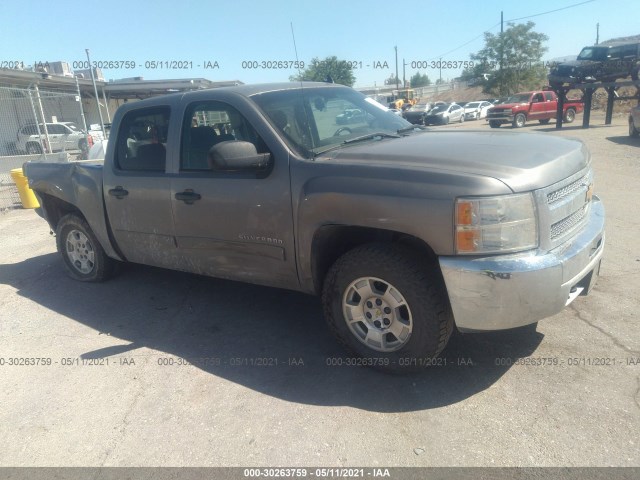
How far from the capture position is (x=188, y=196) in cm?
394

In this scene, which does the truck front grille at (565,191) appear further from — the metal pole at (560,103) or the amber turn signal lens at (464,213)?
the metal pole at (560,103)

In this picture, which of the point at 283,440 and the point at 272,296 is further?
the point at 272,296

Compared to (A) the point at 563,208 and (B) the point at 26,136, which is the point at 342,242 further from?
(B) the point at 26,136

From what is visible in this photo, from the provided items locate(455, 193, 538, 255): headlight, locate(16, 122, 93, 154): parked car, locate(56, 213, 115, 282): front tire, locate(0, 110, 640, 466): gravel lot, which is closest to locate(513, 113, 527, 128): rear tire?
locate(16, 122, 93, 154): parked car

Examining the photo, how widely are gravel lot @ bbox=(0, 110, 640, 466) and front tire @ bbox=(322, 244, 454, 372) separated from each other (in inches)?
8.3

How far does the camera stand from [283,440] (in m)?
2.78

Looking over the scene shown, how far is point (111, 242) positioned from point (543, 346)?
3982mm

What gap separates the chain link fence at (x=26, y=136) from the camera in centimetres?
1279

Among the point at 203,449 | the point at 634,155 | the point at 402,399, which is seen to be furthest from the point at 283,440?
Result: the point at 634,155

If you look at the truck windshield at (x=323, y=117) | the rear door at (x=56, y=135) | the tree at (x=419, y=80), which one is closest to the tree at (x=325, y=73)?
the truck windshield at (x=323, y=117)

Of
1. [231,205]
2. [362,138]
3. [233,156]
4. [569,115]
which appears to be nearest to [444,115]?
[569,115]

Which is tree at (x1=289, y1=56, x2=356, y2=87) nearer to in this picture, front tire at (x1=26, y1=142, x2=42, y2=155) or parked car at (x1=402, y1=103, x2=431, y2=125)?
parked car at (x1=402, y1=103, x2=431, y2=125)

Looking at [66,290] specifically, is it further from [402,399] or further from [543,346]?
[543,346]

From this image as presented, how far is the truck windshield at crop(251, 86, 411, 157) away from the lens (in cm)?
359
